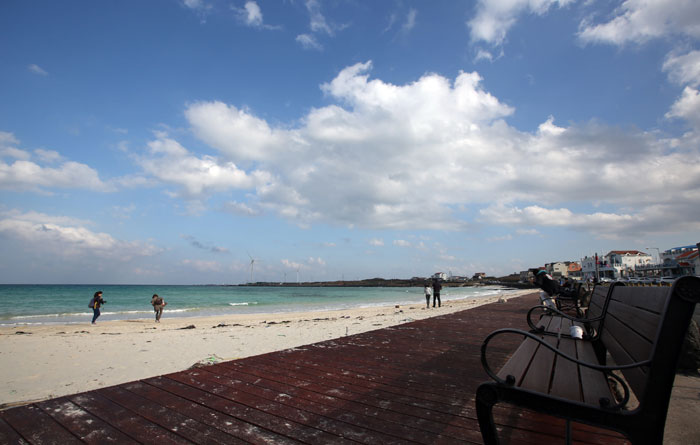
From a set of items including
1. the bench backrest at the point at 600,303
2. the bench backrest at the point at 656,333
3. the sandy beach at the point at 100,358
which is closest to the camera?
the bench backrest at the point at 656,333

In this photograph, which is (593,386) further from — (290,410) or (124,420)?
(124,420)

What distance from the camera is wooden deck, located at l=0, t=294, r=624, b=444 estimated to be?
2.34m

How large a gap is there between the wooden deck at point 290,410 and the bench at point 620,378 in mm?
505

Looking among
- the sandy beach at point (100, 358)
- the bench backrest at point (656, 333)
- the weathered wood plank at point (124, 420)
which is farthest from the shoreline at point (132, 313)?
the bench backrest at point (656, 333)

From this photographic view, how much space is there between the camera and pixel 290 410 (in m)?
2.78

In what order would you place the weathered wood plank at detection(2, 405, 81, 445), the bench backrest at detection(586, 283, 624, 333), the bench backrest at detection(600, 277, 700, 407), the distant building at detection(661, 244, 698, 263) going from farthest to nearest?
1. the distant building at detection(661, 244, 698, 263)
2. the bench backrest at detection(586, 283, 624, 333)
3. the weathered wood plank at detection(2, 405, 81, 445)
4. the bench backrest at detection(600, 277, 700, 407)

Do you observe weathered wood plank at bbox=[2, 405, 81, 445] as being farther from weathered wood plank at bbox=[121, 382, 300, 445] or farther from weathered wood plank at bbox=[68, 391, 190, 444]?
weathered wood plank at bbox=[121, 382, 300, 445]

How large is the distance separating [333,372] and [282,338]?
5.95 meters

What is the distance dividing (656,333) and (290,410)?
2479 mm

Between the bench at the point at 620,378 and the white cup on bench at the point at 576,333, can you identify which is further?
the white cup on bench at the point at 576,333

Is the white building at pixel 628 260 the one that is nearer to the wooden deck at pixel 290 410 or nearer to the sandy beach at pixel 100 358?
the sandy beach at pixel 100 358

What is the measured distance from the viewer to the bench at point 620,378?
4.79 ft

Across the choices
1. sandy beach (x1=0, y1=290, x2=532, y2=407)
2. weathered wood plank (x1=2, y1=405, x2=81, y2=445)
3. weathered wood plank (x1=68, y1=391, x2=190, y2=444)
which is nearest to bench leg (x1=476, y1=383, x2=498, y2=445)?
weathered wood plank (x1=68, y1=391, x2=190, y2=444)

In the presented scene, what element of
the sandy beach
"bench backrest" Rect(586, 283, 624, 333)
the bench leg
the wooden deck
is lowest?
the sandy beach
